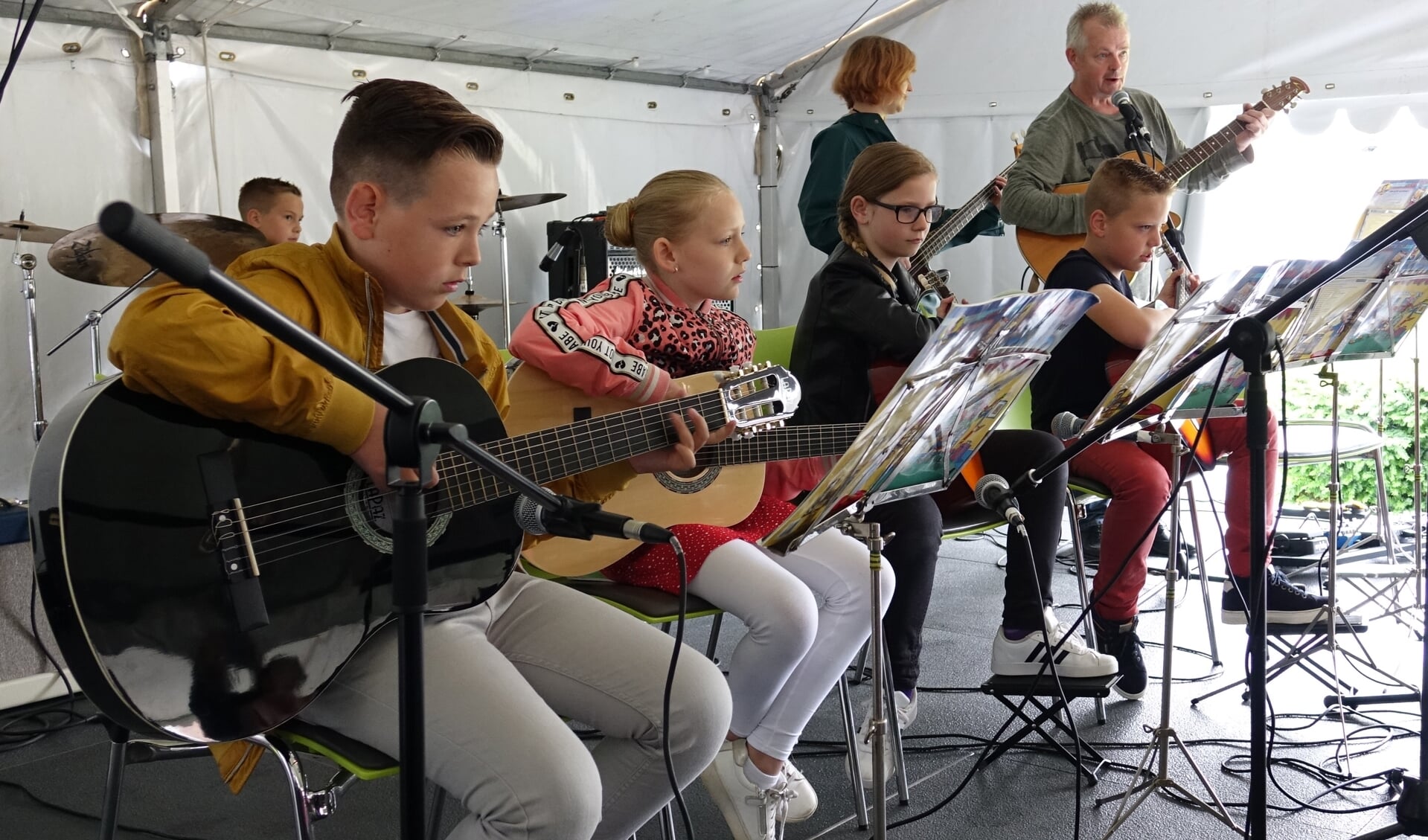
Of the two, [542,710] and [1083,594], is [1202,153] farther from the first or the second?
[542,710]

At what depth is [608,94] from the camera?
530cm

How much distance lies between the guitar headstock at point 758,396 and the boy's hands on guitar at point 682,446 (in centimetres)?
3

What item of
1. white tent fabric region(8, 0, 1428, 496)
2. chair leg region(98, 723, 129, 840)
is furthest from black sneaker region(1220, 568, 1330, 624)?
chair leg region(98, 723, 129, 840)

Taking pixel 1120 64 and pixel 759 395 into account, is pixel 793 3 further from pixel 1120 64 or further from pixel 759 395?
pixel 759 395

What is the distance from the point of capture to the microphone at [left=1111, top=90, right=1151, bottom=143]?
3.51 meters

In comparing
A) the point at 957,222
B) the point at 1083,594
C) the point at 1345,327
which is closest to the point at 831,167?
the point at 957,222

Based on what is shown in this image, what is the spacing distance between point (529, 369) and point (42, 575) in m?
1.04

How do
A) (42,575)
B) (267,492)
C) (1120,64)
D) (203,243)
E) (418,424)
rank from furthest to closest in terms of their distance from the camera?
(1120,64), (203,243), (267,492), (42,575), (418,424)

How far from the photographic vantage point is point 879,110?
3547mm

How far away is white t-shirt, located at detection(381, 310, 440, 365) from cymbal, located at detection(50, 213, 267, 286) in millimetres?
1626

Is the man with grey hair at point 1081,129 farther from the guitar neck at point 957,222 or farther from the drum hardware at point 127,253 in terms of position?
the drum hardware at point 127,253

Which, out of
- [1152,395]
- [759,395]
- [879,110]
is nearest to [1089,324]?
[879,110]

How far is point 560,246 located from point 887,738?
310cm

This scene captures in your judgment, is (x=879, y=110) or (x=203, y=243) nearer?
(x=203, y=243)
